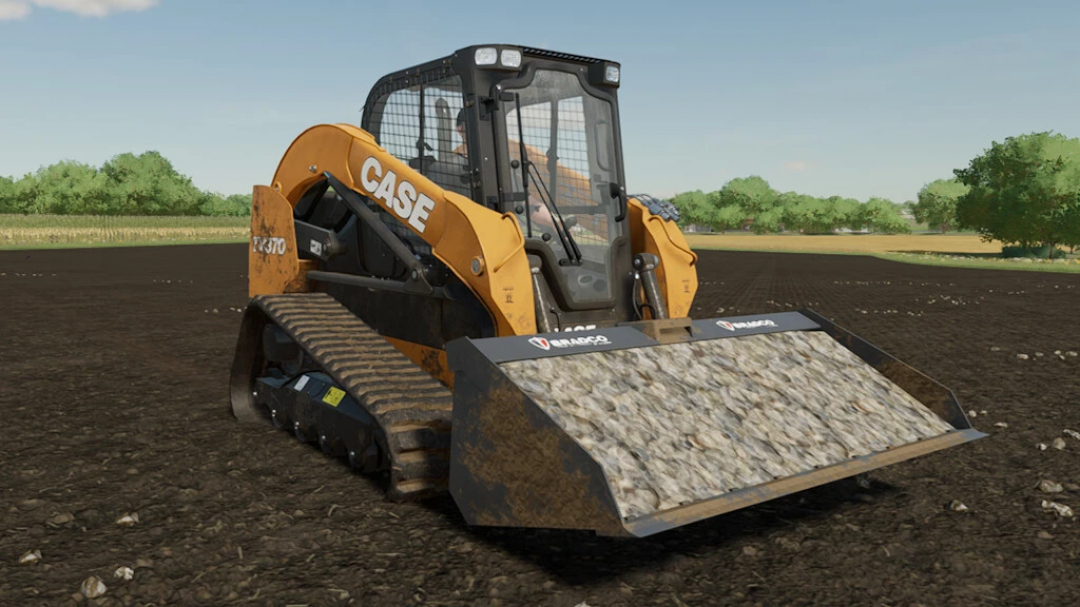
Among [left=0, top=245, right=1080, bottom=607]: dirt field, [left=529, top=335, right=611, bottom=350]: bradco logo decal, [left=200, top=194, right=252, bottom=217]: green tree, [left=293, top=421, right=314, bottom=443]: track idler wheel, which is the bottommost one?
[left=0, top=245, right=1080, bottom=607]: dirt field

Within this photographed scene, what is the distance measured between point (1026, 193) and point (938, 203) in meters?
131

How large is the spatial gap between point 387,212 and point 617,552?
10.1ft

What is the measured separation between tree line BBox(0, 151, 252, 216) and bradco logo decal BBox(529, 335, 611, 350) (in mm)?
117007

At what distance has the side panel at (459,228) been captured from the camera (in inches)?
210

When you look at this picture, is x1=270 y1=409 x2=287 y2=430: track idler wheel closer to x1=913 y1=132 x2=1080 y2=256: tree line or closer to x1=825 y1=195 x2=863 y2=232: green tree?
x1=913 y1=132 x2=1080 y2=256: tree line

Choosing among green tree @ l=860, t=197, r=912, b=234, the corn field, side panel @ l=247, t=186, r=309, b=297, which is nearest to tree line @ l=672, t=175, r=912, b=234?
green tree @ l=860, t=197, r=912, b=234

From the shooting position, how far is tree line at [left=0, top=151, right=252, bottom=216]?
10944 cm

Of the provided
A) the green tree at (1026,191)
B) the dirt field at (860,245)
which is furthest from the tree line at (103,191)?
the green tree at (1026,191)

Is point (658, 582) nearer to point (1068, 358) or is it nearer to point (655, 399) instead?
point (655, 399)

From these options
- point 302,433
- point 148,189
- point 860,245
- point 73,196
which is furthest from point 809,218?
point 302,433

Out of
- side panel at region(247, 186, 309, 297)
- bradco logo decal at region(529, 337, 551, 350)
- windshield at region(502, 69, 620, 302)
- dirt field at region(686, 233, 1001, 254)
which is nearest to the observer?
bradco logo decal at region(529, 337, 551, 350)

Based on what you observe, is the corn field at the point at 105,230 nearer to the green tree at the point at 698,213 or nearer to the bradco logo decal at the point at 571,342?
the bradco logo decal at the point at 571,342

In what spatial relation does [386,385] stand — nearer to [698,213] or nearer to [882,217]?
[698,213]

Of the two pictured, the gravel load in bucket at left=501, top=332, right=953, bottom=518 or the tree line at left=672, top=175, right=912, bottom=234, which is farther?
the tree line at left=672, top=175, right=912, bottom=234
